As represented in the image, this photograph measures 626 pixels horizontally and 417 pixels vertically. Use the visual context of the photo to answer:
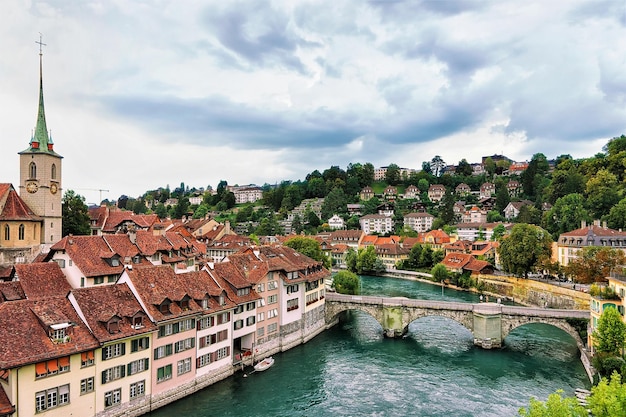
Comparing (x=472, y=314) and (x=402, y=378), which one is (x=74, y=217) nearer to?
(x=402, y=378)

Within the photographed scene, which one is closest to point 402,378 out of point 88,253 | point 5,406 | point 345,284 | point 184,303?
point 184,303

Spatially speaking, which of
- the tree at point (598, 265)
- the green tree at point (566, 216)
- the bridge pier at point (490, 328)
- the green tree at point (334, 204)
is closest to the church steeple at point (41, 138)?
the bridge pier at point (490, 328)

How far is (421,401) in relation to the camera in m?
34.2

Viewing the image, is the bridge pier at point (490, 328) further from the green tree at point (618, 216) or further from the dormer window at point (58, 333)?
the green tree at point (618, 216)

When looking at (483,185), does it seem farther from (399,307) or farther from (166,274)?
(166,274)

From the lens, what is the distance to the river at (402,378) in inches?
1291

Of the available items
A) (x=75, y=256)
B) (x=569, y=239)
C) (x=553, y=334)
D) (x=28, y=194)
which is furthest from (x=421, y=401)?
(x=569, y=239)

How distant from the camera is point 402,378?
38781 millimetres

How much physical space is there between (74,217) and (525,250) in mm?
64804

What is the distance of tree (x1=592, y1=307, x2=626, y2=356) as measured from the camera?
3497 cm

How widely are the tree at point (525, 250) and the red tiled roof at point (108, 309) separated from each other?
57246 mm

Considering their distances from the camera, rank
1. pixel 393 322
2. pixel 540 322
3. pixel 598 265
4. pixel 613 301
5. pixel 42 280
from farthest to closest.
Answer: pixel 598 265 → pixel 393 322 → pixel 540 322 → pixel 613 301 → pixel 42 280

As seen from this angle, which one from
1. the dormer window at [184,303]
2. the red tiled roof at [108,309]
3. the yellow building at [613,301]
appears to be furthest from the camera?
the yellow building at [613,301]

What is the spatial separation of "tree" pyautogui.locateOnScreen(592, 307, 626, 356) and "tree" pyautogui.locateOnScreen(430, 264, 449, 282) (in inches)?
1912
